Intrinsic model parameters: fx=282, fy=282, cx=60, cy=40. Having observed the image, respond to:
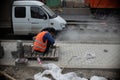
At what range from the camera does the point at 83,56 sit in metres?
8.22

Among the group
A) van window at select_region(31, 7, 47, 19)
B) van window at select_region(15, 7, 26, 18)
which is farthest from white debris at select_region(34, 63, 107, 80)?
van window at select_region(15, 7, 26, 18)

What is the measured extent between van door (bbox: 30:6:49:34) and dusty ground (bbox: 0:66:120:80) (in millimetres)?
3569

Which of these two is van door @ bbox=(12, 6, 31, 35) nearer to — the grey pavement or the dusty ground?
the grey pavement

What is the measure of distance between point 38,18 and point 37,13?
0.20 metres

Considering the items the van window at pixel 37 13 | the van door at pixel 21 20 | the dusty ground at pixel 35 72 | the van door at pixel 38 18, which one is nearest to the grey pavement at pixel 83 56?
the dusty ground at pixel 35 72

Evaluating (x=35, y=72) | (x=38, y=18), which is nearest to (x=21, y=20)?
(x=38, y=18)

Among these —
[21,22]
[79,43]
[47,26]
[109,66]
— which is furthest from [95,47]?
[21,22]

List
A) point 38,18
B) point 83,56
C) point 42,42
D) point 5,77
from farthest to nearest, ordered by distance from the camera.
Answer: point 38,18
point 83,56
point 42,42
point 5,77

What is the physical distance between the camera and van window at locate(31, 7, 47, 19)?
10.7 meters

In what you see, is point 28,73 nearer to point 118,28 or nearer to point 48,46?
point 48,46

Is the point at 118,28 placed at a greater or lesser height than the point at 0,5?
lesser

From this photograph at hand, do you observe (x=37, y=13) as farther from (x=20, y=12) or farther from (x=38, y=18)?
(x=20, y=12)

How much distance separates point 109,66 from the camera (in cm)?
746

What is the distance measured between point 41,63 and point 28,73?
0.75 meters
